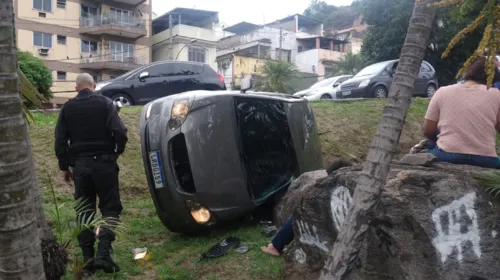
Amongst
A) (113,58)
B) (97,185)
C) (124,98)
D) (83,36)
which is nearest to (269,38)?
(113,58)

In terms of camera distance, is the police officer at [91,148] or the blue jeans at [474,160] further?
the police officer at [91,148]

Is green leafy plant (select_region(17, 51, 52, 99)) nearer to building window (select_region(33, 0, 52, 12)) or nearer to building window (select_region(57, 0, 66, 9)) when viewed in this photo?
building window (select_region(33, 0, 52, 12))

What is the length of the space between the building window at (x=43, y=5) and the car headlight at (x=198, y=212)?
3281cm

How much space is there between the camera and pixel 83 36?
115 feet

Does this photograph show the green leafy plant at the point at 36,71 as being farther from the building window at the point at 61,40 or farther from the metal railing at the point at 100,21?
the metal railing at the point at 100,21

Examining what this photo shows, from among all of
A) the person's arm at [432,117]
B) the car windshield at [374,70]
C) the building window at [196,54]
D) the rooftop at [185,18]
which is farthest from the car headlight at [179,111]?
the rooftop at [185,18]

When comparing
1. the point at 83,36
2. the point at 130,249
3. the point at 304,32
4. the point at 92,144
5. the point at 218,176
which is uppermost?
the point at 304,32

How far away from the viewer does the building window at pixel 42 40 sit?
3262cm

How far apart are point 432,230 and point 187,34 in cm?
3658

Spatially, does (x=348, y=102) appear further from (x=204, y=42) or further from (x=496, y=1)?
(x=204, y=42)

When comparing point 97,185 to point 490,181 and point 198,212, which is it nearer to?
point 198,212

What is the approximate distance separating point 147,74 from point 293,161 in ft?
27.5

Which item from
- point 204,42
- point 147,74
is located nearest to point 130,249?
point 147,74

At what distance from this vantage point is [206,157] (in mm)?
4816
